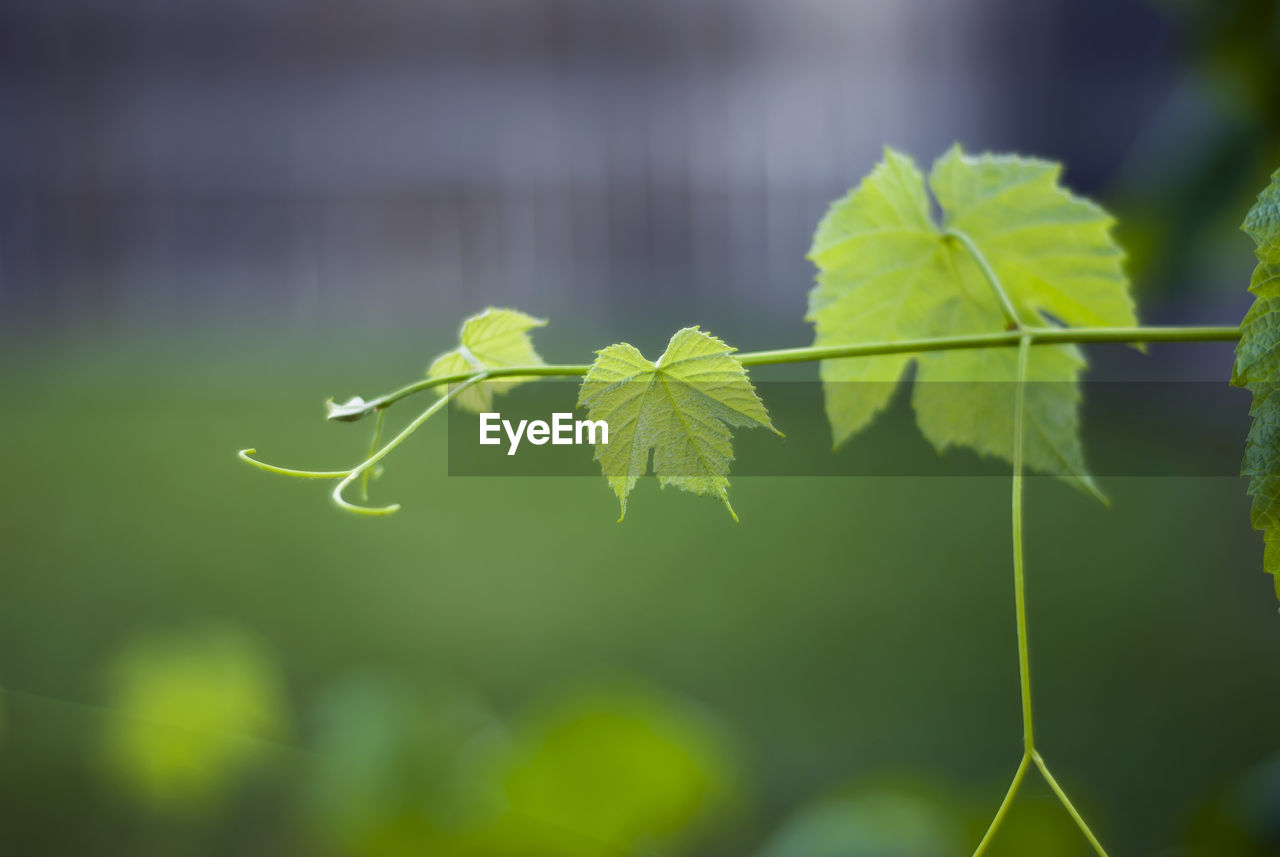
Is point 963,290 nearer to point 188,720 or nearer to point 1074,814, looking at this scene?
point 1074,814

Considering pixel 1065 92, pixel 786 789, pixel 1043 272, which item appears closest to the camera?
pixel 1043 272

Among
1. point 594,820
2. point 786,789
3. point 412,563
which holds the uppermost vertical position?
point 594,820

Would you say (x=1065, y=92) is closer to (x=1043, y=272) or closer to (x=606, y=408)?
(x=1043, y=272)

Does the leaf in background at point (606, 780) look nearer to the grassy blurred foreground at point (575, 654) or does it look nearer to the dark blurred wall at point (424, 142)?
the grassy blurred foreground at point (575, 654)

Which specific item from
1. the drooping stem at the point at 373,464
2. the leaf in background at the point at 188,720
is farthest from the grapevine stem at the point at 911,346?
the leaf in background at the point at 188,720

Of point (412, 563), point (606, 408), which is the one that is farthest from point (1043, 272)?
point (412, 563)

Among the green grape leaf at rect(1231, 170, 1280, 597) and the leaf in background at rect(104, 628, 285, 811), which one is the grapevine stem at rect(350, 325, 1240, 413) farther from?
the leaf in background at rect(104, 628, 285, 811)

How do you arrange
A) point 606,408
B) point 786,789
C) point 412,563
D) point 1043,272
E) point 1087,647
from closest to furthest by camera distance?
point 606,408 → point 1043,272 → point 786,789 → point 1087,647 → point 412,563
